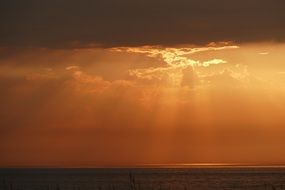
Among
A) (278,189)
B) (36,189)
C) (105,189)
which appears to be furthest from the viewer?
(105,189)

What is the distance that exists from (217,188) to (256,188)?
7123 millimetres

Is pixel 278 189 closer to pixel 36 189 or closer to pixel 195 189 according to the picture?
pixel 195 189

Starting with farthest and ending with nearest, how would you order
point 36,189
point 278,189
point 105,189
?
point 105,189
point 36,189
point 278,189

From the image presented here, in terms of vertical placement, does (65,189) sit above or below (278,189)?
above

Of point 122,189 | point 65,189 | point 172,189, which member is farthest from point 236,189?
point 65,189

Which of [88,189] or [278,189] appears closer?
[278,189]

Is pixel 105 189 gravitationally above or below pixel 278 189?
above

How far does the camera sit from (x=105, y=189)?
105438 mm

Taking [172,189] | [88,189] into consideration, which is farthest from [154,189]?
[88,189]

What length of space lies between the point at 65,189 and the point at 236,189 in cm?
2684

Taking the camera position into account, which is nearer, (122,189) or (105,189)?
(122,189)

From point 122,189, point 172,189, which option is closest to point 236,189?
point 172,189

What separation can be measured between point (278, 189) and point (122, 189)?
23.8 metres

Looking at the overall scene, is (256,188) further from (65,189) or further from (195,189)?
(65,189)
